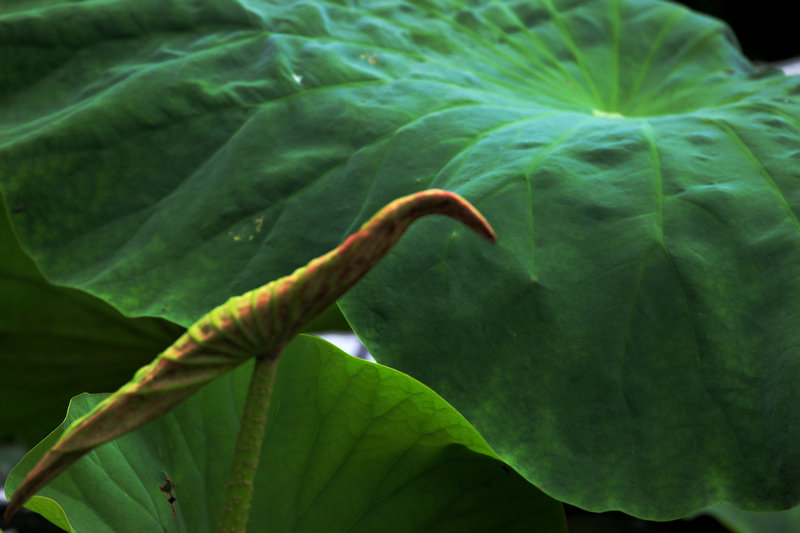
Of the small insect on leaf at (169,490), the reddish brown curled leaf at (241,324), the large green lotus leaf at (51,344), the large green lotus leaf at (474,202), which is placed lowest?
the large green lotus leaf at (51,344)

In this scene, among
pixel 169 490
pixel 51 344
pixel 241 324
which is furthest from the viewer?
pixel 51 344

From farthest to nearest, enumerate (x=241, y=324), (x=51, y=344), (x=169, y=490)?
(x=51, y=344)
(x=169, y=490)
(x=241, y=324)

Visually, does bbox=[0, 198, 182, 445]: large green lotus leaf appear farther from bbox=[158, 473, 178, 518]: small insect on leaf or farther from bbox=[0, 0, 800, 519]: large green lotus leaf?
bbox=[158, 473, 178, 518]: small insect on leaf

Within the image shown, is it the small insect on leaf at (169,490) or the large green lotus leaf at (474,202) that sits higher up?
the large green lotus leaf at (474,202)

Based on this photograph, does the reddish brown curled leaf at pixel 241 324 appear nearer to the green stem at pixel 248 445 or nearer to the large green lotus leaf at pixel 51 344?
the green stem at pixel 248 445

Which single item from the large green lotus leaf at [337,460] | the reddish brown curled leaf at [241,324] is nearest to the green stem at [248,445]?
the reddish brown curled leaf at [241,324]

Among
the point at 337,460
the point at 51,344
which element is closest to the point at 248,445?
the point at 337,460

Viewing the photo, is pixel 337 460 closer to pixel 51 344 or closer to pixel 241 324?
pixel 241 324
